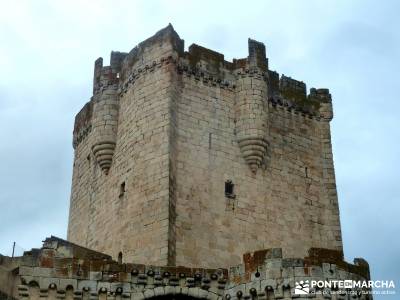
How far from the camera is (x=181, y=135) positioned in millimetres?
22062

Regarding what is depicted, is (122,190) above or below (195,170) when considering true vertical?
below

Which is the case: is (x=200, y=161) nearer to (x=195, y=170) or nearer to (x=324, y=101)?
(x=195, y=170)

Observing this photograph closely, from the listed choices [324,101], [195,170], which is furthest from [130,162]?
[324,101]

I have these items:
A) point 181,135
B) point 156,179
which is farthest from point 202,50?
point 156,179

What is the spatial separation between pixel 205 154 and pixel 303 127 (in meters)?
4.23

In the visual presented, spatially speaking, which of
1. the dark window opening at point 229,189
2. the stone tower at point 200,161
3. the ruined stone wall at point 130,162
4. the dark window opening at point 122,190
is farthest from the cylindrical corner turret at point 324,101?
the dark window opening at point 122,190

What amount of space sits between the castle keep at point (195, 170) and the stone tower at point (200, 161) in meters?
0.03

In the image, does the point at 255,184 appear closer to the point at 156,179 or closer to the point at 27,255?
the point at 156,179

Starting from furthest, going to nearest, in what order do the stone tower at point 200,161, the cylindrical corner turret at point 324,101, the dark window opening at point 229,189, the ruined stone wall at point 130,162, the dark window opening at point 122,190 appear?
the cylindrical corner turret at point 324,101 → the dark window opening at point 122,190 → the dark window opening at point 229,189 → the stone tower at point 200,161 → the ruined stone wall at point 130,162

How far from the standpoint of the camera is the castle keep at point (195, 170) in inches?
797

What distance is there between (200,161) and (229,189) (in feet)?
3.76

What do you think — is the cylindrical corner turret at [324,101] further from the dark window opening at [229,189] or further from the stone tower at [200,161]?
the dark window opening at [229,189]

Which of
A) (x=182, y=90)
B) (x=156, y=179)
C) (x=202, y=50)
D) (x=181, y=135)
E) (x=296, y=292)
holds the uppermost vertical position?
(x=202, y=50)

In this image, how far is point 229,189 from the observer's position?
22062mm
